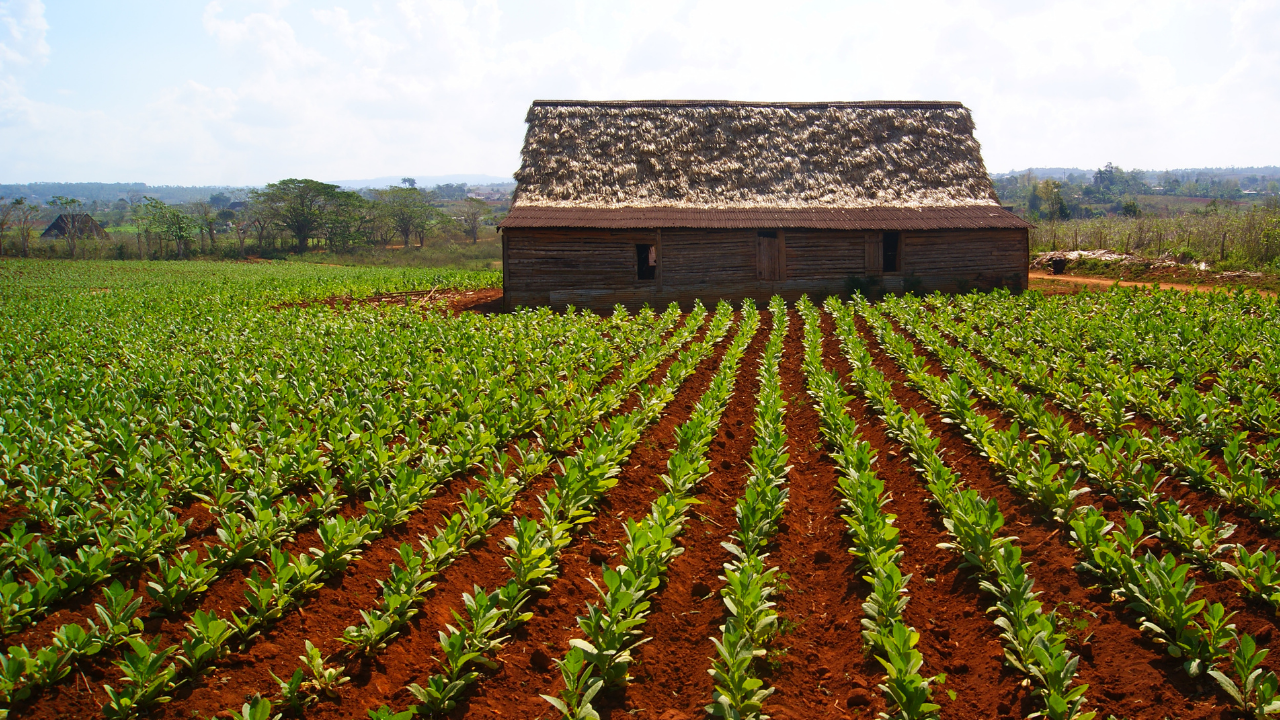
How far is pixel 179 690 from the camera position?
391 centimetres

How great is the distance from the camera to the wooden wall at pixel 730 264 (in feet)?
64.0

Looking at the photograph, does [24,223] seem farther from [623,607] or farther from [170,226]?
[623,607]

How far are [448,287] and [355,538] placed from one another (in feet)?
72.9

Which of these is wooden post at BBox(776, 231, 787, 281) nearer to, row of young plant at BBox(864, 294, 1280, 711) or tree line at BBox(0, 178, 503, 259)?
row of young plant at BBox(864, 294, 1280, 711)

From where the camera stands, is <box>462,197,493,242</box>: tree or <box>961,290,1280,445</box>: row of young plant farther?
<box>462,197,493,242</box>: tree

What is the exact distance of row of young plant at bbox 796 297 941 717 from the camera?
349cm

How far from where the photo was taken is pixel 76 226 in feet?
202

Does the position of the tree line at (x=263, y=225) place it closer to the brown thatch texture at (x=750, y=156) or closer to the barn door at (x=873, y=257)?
the brown thatch texture at (x=750, y=156)

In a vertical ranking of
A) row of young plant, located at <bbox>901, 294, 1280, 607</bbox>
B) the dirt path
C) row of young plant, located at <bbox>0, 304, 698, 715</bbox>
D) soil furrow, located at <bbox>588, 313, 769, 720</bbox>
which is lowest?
soil furrow, located at <bbox>588, 313, 769, 720</bbox>

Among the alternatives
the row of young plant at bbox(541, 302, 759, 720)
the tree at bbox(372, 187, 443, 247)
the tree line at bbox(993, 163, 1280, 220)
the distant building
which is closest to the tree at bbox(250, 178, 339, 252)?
the tree at bbox(372, 187, 443, 247)

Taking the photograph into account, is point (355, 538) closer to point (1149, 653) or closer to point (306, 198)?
point (1149, 653)

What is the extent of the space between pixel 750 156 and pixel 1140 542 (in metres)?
18.9

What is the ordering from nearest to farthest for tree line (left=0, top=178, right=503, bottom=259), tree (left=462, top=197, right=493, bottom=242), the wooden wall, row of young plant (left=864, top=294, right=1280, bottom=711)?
row of young plant (left=864, top=294, right=1280, bottom=711) < the wooden wall < tree line (left=0, top=178, right=503, bottom=259) < tree (left=462, top=197, right=493, bottom=242)

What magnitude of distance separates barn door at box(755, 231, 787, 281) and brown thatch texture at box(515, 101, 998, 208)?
1.34 m
